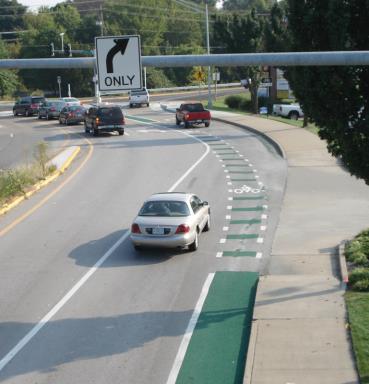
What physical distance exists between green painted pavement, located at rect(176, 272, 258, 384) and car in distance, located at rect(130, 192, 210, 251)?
1.84 metres

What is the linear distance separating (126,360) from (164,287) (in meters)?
4.20

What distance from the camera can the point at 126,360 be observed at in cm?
1280

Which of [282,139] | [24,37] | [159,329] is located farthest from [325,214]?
[24,37]

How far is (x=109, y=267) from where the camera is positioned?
18594 millimetres

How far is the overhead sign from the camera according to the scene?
12.3 meters

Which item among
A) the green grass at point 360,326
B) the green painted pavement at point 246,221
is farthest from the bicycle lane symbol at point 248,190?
the green grass at point 360,326

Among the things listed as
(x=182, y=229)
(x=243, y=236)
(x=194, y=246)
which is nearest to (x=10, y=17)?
(x=243, y=236)

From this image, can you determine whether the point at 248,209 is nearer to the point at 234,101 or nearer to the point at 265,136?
the point at 265,136

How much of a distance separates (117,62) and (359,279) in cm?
726

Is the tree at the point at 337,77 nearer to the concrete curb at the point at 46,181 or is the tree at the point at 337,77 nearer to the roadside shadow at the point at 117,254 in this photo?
the roadside shadow at the point at 117,254

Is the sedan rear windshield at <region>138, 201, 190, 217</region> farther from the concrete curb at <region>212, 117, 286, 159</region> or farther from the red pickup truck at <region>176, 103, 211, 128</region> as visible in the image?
the red pickup truck at <region>176, 103, 211, 128</region>

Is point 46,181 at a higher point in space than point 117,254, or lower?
higher

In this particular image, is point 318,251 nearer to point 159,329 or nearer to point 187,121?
point 159,329

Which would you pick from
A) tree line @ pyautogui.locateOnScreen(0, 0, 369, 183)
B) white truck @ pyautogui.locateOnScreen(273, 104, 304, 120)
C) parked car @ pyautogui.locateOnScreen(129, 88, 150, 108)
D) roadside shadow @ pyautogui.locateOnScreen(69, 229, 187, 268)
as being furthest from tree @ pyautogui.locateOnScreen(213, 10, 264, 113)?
roadside shadow @ pyautogui.locateOnScreen(69, 229, 187, 268)
